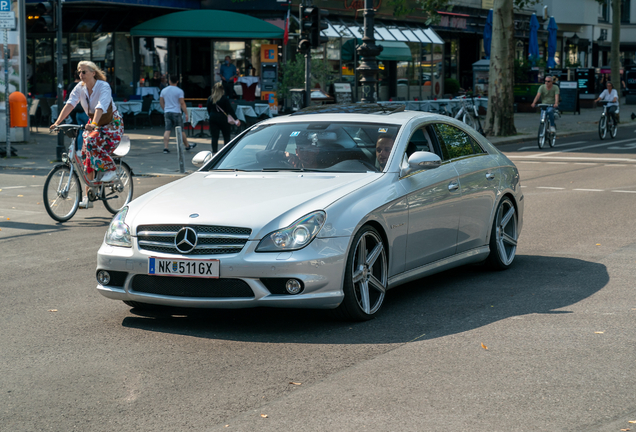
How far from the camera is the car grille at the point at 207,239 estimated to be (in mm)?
5480

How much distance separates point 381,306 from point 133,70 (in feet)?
89.7

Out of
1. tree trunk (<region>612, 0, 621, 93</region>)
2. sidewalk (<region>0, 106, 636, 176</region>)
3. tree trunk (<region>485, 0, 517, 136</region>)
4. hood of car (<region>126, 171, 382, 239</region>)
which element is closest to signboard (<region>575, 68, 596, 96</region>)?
tree trunk (<region>612, 0, 621, 93</region>)

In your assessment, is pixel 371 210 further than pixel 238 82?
No

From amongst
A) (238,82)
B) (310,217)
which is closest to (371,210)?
(310,217)

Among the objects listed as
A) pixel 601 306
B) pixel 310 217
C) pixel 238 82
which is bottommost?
pixel 601 306

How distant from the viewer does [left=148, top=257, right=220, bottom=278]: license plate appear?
17.9 ft

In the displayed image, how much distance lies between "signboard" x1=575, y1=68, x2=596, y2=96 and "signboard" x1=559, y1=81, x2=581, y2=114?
325 centimetres

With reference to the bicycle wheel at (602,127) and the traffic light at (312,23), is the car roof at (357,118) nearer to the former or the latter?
the traffic light at (312,23)

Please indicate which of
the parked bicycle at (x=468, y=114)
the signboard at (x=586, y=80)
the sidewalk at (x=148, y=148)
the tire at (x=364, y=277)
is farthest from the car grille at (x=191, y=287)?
the signboard at (x=586, y=80)

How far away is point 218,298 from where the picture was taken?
5547mm

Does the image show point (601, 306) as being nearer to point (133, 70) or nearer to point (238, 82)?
point (238, 82)

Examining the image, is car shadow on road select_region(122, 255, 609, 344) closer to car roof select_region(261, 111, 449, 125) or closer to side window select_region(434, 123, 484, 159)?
side window select_region(434, 123, 484, 159)

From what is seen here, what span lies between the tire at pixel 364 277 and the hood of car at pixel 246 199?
34 cm

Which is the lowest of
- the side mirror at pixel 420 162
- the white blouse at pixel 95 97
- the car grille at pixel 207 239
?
the car grille at pixel 207 239
